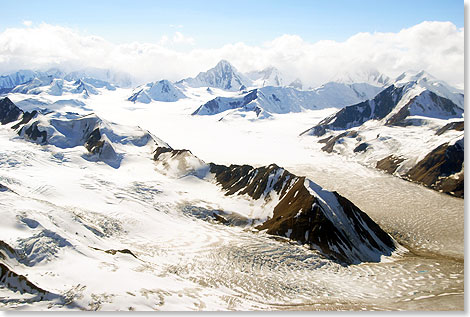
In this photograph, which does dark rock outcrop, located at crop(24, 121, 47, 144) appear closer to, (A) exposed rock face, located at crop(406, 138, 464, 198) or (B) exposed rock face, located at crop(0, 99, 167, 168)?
(B) exposed rock face, located at crop(0, 99, 167, 168)

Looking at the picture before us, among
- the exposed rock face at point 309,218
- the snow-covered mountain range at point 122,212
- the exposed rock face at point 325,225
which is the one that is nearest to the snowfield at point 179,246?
the snow-covered mountain range at point 122,212

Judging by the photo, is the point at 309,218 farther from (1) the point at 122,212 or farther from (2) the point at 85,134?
(2) the point at 85,134

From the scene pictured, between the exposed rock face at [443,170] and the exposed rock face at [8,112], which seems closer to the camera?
the exposed rock face at [443,170]

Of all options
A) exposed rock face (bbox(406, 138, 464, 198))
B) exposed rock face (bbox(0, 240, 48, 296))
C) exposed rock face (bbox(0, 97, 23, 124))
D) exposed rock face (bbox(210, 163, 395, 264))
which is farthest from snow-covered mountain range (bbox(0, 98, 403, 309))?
exposed rock face (bbox(406, 138, 464, 198))

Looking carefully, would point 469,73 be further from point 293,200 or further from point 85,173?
point 85,173

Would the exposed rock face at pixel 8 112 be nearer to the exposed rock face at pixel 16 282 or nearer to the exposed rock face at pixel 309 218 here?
the exposed rock face at pixel 309 218

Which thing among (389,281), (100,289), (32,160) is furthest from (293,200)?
(32,160)
